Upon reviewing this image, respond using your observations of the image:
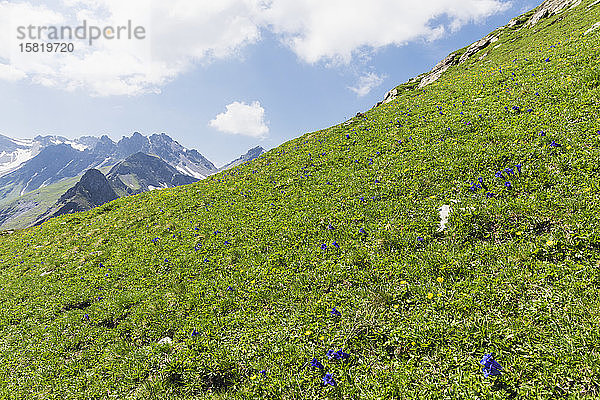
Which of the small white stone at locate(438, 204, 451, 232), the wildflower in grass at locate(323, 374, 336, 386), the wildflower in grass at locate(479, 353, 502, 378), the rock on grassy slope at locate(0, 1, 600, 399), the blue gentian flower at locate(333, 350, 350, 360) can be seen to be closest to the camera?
the wildflower in grass at locate(479, 353, 502, 378)

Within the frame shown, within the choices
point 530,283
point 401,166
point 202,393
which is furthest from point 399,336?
point 401,166

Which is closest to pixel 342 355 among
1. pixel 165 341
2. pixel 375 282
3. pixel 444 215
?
pixel 375 282

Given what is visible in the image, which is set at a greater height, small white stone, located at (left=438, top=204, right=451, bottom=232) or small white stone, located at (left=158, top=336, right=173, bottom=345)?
small white stone, located at (left=438, top=204, right=451, bottom=232)

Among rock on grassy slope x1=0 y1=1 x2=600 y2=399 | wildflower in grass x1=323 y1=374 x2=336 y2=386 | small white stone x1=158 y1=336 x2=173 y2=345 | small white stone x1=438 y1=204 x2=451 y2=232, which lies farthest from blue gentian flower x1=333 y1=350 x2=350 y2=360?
small white stone x1=158 y1=336 x2=173 y2=345

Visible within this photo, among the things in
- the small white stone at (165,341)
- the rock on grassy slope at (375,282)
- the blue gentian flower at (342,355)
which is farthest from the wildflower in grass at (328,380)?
the small white stone at (165,341)

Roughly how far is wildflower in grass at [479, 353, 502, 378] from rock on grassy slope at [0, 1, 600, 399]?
13cm

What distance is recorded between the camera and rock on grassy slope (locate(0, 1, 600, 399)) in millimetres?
6441

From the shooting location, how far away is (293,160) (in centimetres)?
2381

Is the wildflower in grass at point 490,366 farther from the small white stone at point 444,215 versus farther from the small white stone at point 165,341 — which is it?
the small white stone at point 165,341

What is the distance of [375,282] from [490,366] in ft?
12.8

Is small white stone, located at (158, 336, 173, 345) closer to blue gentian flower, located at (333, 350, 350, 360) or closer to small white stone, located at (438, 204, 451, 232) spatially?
blue gentian flower, located at (333, 350, 350, 360)

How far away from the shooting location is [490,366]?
5.62 metres

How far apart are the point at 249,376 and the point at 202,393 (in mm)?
1240

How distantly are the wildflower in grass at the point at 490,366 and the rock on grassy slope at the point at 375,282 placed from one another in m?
0.13
